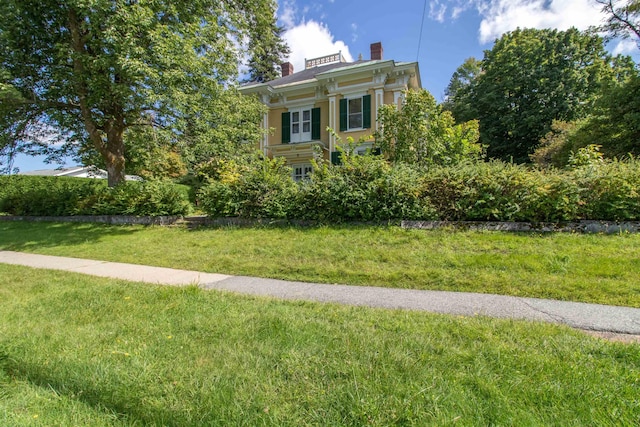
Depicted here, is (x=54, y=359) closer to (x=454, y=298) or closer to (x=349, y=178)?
(x=454, y=298)

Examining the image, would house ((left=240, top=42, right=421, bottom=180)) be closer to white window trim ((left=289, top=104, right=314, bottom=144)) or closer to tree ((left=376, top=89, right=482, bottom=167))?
white window trim ((left=289, top=104, right=314, bottom=144))

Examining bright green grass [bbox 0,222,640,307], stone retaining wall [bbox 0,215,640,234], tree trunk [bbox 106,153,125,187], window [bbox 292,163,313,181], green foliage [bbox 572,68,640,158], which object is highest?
green foliage [bbox 572,68,640,158]

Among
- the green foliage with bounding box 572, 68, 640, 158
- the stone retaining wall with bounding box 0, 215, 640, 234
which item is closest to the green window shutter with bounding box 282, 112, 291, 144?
the stone retaining wall with bounding box 0, 215, 640, 234

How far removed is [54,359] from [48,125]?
1316 cm

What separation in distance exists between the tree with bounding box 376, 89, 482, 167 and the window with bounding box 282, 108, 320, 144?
25.0ft

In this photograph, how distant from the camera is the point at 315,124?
17703 millimetres

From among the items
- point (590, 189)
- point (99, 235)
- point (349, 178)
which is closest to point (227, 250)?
point (349, 178)

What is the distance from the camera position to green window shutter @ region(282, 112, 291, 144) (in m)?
18.2

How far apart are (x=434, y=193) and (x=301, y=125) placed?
12.9 m

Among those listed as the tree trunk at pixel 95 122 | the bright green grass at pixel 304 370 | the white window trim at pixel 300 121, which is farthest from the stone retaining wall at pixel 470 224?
the white window trim at pixel 300 121

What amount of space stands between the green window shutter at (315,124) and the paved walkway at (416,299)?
44.0ft

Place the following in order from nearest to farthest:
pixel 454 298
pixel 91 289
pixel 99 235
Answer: pixel 454 298 < pixel 91 289 < pixel 99 235

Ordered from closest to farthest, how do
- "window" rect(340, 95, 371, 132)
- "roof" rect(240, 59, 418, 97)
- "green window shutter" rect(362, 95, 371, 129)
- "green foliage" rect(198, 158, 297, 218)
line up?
"green foliage" rect(198, 158, 297, 218) → "roof" rect(240, 59, 418, 97) → "green window shutter" rect(362, 95, 371, 129) → "window" rect(340, 95, 371, 132)

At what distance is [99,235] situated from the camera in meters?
9.07
